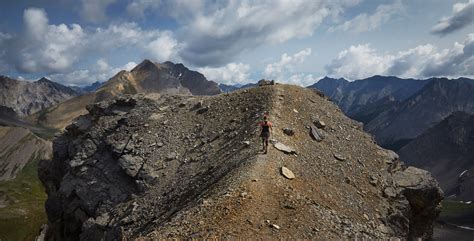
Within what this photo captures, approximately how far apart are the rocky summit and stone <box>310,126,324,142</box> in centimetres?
19

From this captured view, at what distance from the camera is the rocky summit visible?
2938 cm

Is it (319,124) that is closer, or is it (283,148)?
(283,148)

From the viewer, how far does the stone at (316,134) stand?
1766 inches

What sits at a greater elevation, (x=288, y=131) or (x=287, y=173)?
(x=288, y=131)

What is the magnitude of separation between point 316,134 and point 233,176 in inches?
608

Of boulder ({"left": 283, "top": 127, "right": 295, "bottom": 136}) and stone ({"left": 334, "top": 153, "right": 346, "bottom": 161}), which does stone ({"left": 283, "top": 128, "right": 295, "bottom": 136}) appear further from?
stone ({"left": 334, "top": 153, "right": 346, "bottom": 161})

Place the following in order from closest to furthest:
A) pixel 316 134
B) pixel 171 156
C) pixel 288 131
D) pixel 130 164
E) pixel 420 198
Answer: pixel 288 131 → pixel 316 134 → pixel 420 198 → pixel 171 156 → pixel 130 164

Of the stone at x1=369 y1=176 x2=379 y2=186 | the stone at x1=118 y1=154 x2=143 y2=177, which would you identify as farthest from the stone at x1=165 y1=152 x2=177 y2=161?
the stone at x1=369 y1=176 x2=379 y2=186

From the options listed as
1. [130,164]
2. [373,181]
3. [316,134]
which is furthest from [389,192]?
[130,164]

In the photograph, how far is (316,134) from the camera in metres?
45.4

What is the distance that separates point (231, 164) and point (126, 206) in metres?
15.5

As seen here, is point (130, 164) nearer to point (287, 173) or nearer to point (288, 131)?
point (288, 131)

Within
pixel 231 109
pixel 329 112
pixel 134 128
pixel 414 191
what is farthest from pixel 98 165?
pixel 414 191

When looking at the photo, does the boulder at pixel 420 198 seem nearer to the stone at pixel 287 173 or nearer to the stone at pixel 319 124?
the stone at pixel 319 124
